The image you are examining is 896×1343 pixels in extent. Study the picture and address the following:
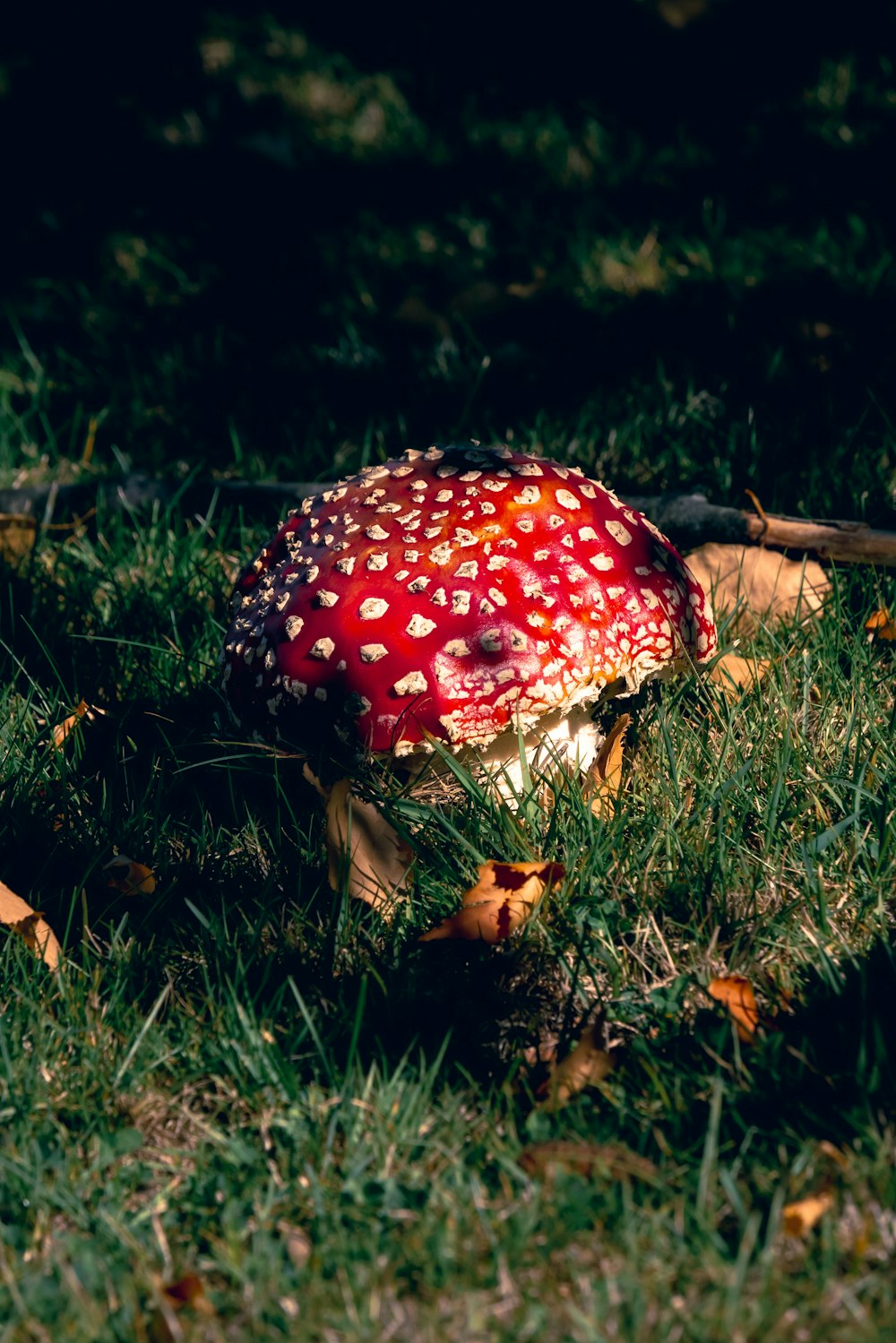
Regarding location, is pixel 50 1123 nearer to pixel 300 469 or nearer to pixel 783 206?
pixel 300 469

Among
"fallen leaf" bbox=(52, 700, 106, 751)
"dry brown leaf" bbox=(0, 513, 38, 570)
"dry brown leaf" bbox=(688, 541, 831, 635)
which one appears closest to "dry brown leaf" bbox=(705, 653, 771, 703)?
"dry brown leaf" bbox=(688, 541, 831, 635)

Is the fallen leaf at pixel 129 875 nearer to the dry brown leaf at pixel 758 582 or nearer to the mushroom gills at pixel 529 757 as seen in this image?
the mushroom gills at pixel 529 757

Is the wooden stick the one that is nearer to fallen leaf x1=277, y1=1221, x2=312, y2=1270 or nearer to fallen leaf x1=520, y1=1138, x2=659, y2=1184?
fallen leaf x1=520, y1=1138, x2=659, y2=1184

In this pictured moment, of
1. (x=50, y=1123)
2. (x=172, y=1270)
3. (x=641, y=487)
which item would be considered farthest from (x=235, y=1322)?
(x=641, y=487)

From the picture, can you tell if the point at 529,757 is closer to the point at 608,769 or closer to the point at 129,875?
the point at 608,769

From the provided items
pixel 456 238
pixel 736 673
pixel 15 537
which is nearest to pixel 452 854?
pixel 736 673

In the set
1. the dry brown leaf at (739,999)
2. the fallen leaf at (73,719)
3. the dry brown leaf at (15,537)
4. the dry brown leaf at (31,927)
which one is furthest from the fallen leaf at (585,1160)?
the dry brown leaf at (15,537)
